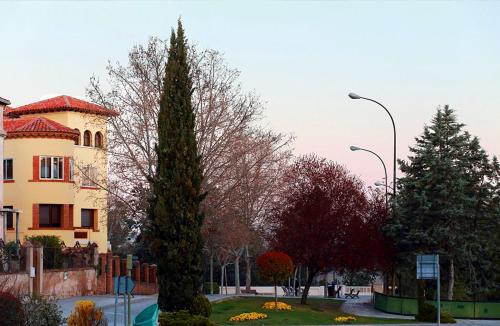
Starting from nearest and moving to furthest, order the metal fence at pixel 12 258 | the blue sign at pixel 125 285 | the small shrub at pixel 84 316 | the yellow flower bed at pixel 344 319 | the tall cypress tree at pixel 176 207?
the small shrub at pixel 84 316 → the blue sign at pixel 125 285 → the tall cypress tree at pixel 176 207 → the yellow flower bed at pixel 344 319 → the metal fence at pixel 12 258

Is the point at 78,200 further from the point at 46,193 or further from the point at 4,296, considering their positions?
the point at 4,296

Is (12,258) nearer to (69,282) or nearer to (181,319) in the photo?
(69,282)

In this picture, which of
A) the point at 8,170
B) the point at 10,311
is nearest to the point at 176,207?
the point at 10,311

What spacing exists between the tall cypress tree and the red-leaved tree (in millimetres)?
19209

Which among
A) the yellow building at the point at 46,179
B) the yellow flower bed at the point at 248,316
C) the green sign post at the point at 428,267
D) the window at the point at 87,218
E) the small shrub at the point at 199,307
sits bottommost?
the yellow flower bed at the point at 248,316

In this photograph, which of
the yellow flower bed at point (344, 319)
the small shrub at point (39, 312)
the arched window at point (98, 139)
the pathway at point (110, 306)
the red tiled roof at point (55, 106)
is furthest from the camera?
the arched window at point (98, 139)

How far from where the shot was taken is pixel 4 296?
2219 centimetres

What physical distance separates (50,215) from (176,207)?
102 feet

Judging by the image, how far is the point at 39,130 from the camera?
200 ft

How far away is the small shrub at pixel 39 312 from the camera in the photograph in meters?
23.3

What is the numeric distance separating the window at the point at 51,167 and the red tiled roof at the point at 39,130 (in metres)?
1.51

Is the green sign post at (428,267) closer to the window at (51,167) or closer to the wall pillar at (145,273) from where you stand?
the wall pillar at (145,273)

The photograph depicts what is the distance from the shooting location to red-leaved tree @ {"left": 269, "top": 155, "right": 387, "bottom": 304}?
51.7 meters

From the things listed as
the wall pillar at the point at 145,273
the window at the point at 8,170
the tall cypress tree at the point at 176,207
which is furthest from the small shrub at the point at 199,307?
the window at the point at 8,170
